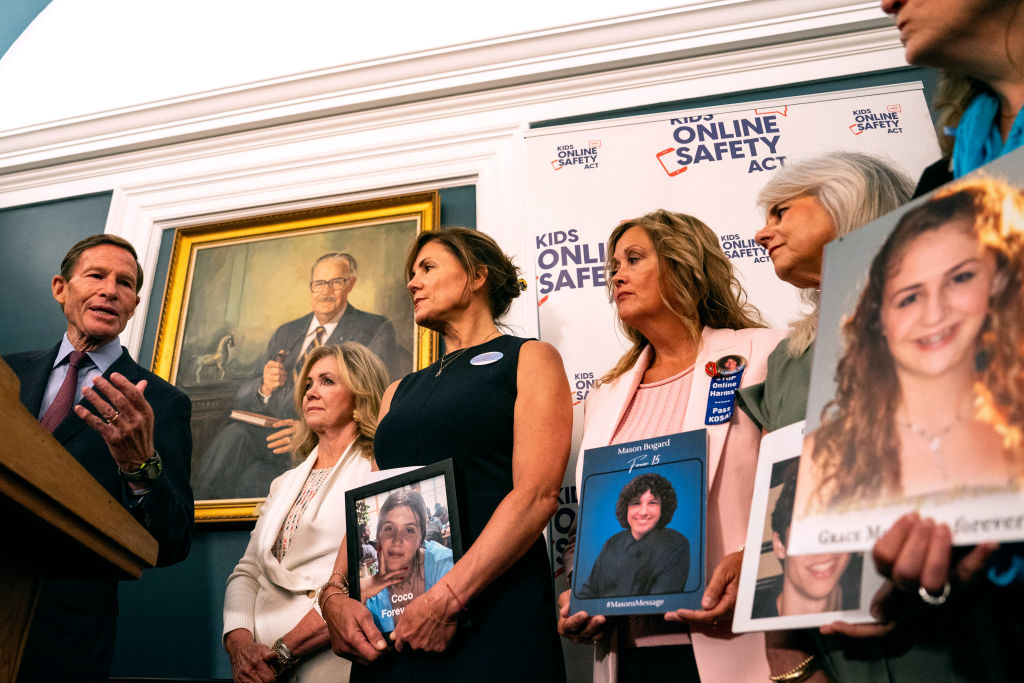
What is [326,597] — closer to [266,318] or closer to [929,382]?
[929,382]

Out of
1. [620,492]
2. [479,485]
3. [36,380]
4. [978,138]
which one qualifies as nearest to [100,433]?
[36,380]

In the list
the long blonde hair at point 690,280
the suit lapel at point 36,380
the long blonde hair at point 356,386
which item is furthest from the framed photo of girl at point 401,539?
the suit lapel at point 36,380

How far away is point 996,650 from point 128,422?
6.26ft

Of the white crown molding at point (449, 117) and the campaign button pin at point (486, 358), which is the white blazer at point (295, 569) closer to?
the campaign button pin at point (486, 358)

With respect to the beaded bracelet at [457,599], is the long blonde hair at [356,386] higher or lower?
higher

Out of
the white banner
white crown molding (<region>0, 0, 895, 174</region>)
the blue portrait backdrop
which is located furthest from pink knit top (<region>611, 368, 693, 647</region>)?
white crown molding (<region>0, 0, 895, 174</region>)

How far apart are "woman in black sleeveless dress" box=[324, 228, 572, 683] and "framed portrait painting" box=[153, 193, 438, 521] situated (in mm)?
1153

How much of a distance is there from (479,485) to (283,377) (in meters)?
1.93

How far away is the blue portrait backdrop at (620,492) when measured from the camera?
62.0 inches

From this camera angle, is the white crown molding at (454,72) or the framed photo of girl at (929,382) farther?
the white crown molding at (454,72)

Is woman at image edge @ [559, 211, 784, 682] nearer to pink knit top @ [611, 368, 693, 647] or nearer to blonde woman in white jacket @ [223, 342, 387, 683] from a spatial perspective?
pink knit top @ [611, 368, 693, 647]

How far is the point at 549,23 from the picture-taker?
4125 mm

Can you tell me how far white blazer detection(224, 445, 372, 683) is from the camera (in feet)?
8.36

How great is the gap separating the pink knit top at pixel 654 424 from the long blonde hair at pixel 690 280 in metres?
0.18
